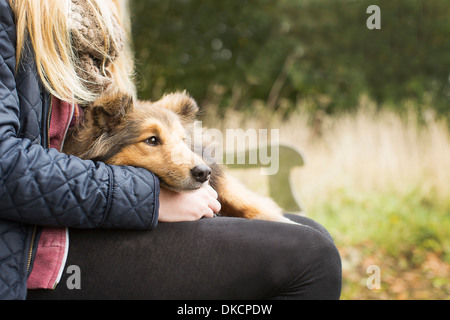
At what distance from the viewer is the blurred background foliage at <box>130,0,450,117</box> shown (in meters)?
9.31

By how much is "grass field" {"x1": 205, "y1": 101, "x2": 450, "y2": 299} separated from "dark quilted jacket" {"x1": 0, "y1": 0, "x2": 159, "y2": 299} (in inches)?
109

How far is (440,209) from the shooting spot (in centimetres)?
505

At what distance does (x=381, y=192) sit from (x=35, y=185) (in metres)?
4.87

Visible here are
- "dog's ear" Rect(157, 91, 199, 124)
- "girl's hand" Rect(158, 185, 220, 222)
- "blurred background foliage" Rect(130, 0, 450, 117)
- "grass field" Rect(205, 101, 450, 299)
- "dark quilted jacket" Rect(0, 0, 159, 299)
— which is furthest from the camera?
"blurred background foliage" Rect(130, 0, 450, 117)

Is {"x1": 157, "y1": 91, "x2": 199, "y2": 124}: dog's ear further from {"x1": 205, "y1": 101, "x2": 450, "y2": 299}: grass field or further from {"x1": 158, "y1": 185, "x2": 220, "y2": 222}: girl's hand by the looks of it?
{"x1": 205, "y1": 101, "x2": 450, "y2": 299}: grass field

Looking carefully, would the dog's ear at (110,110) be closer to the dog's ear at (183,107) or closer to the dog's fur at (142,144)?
the dog's fur at (142,144)

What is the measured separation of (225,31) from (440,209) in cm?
633

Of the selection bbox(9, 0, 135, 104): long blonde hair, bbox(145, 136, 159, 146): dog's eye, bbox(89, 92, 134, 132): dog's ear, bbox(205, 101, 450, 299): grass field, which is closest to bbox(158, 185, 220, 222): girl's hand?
bbox(145, 136, 159, 146): dog's eye

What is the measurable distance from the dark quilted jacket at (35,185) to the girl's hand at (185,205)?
0.09 meters

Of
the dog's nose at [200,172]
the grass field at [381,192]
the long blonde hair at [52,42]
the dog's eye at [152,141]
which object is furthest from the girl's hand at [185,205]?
the grass field at [381,192]

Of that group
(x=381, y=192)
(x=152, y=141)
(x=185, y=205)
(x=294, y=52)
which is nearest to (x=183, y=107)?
(x=152, y=141)

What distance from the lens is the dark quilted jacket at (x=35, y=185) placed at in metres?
1.37
